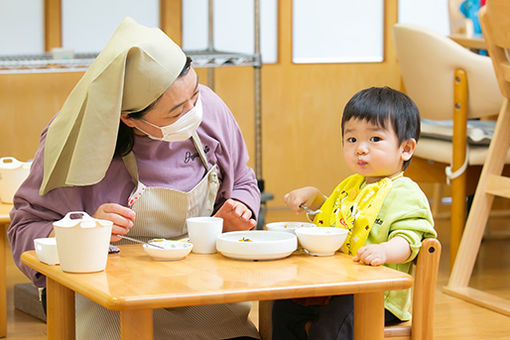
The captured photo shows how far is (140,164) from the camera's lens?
1.65 meters

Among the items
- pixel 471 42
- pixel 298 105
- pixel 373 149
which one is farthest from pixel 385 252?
pixel 298 105

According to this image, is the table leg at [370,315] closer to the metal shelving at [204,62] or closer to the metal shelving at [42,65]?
the metal shelving at [204,62]

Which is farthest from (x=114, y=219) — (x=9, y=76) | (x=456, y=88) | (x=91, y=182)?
(x=9, y=76)

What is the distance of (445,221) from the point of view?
4516mm

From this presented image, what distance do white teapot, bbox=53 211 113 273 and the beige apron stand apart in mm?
279

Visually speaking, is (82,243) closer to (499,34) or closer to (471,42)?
(499,34)

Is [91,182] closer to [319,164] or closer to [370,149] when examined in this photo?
[370,149]

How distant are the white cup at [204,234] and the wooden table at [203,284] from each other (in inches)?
1.0

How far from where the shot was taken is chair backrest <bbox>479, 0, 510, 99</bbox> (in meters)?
2.57

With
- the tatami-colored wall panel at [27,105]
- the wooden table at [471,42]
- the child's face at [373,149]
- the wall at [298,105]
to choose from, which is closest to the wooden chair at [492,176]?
the wooden table at [471,42]

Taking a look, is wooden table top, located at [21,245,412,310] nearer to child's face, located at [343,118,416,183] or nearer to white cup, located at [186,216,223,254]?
white cup, located at [186,216,223,254]

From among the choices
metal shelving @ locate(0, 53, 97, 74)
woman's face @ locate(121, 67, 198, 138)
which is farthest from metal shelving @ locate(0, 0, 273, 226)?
woman's face @ locate(121, 67, 198, 138)

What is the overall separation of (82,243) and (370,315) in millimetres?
475

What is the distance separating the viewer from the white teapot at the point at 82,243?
1.26 metres
